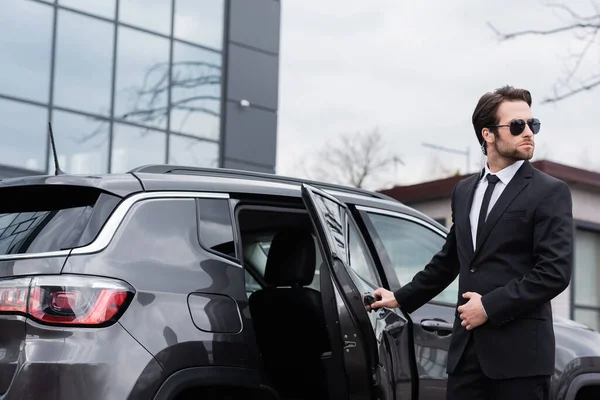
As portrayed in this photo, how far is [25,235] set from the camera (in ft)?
11.9

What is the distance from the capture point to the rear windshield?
3521mm

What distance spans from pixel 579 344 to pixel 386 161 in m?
40.5

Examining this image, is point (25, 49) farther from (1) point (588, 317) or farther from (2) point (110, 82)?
(1) point (588, 317)

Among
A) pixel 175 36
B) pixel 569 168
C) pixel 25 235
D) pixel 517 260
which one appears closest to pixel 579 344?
pixel 517 260

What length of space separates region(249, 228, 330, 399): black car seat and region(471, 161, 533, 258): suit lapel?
1.33 metres

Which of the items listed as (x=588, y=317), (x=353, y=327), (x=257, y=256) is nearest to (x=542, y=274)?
(x=353, y=327)

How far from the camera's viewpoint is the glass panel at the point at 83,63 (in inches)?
615

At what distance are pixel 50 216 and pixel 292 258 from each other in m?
1.43

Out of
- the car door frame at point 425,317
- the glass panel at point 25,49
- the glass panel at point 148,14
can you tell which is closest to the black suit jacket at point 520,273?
the car door frame at point 425,317

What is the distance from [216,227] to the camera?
394 centimetres

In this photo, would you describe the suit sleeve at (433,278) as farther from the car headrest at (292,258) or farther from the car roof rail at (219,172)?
the car roof rail at (219,172)

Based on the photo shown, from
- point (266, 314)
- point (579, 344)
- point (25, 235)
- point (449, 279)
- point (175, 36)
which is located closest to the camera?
point (25, 235)

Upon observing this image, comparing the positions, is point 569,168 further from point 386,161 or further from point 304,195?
point 386,161

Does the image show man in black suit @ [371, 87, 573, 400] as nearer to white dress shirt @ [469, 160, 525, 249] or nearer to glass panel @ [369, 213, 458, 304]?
white dress shirt @ [469, 160, 525, 249]
